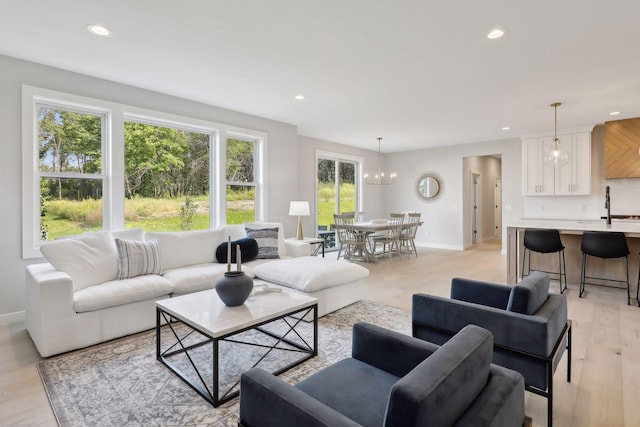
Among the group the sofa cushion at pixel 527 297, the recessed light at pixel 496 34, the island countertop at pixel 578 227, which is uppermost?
the recessed light at pixel 496 34

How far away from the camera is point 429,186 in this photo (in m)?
8.57

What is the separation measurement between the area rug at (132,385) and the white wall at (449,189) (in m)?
5.66

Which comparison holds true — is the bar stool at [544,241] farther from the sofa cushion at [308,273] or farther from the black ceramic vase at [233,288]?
the black ceramic vase at [233,288]

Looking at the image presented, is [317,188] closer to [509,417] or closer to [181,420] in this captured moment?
[181,420]

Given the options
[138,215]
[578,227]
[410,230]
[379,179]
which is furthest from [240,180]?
[578,227]

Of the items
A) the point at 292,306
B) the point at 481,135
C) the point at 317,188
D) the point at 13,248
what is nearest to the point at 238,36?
the point at 292,306

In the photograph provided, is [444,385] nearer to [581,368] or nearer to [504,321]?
[504,321]

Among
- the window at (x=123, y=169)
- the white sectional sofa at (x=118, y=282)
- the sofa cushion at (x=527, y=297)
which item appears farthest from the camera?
the window at (x=123, y=169)

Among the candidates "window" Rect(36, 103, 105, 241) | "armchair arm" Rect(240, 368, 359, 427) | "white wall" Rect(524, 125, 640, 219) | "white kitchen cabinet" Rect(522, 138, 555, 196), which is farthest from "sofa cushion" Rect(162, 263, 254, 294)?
"white wall" Rect(524, 125, 640, 219)

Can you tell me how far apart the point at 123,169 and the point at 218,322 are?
9.30 feet

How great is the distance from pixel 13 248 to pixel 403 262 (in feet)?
18.6

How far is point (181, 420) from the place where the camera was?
182 centimetres

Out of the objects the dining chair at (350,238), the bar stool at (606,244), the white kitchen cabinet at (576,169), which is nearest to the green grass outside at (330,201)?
the dining chair at (350,238)

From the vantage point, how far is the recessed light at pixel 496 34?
2.70 m
